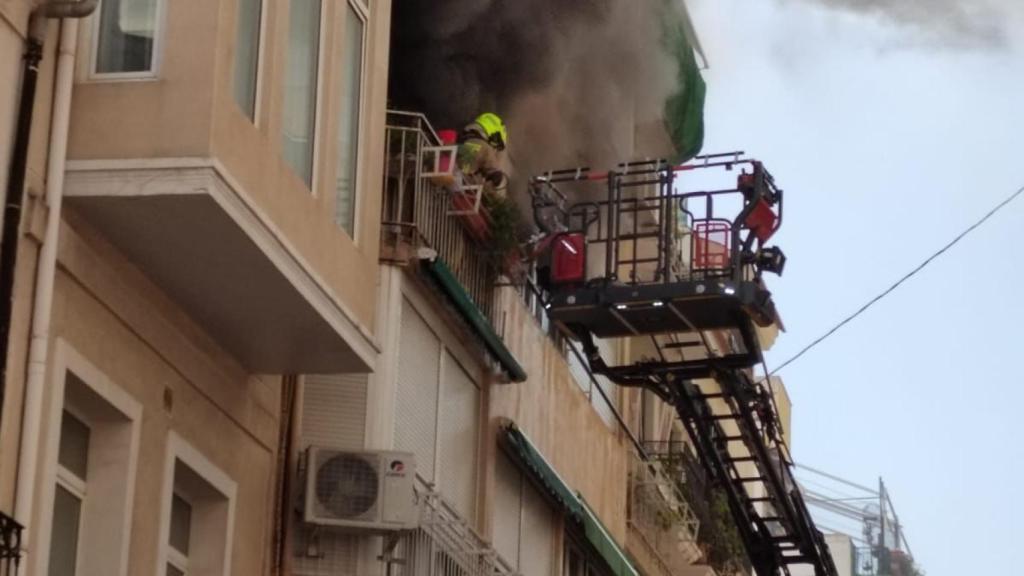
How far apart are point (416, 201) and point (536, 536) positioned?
5347 millimetres

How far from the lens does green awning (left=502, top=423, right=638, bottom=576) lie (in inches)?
816

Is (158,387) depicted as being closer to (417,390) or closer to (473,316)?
(417,390)

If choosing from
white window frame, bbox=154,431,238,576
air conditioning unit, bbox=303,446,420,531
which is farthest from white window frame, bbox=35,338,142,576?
air conditioning unit, bbox=303,446,420,531

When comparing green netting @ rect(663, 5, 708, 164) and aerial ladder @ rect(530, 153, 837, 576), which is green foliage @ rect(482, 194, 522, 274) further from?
green netting @ rect(663, 5, 708, 164)

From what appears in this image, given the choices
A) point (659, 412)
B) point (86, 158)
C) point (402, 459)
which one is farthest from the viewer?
point (659, 412)

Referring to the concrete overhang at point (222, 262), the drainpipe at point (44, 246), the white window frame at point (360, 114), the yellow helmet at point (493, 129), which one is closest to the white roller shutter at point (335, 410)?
the concrete overhang at point (222, 262)

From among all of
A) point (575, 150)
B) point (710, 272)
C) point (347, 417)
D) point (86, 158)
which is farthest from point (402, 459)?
point (575, 150)

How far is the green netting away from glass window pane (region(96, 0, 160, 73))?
41.9ft

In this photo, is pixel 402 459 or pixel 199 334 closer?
pixel 199 334

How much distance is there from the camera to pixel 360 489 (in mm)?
16375

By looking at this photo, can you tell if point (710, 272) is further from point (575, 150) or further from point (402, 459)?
point (402, 459)

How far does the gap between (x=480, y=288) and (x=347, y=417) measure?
3.44 m

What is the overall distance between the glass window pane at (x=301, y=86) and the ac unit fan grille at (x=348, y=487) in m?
2.53

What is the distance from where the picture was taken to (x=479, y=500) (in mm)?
20188
